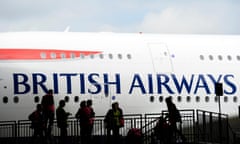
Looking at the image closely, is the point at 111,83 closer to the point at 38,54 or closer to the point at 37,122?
the point at 38,54

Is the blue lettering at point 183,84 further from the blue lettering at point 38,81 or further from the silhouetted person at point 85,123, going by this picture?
the silhouetted person at point 85,123

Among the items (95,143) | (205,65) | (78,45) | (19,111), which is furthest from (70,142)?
(205,65)

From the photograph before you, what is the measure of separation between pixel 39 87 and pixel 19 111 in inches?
43.2

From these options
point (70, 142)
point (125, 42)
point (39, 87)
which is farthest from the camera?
point (125, 42)

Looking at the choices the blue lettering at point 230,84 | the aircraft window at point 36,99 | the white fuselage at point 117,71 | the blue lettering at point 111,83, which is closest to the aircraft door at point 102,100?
the white fuselage at point 117,71

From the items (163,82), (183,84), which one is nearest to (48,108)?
(163,82)

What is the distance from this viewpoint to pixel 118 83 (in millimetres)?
23172

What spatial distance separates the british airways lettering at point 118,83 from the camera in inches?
880

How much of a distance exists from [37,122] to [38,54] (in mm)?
3613

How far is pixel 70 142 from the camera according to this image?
68.4 ft

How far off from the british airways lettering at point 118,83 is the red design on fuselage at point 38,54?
670mm

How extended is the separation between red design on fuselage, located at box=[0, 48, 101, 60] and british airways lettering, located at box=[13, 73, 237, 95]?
0.67m

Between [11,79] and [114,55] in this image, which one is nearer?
[11,79]

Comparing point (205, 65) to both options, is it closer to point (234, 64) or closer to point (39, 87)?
point (234, 64)
